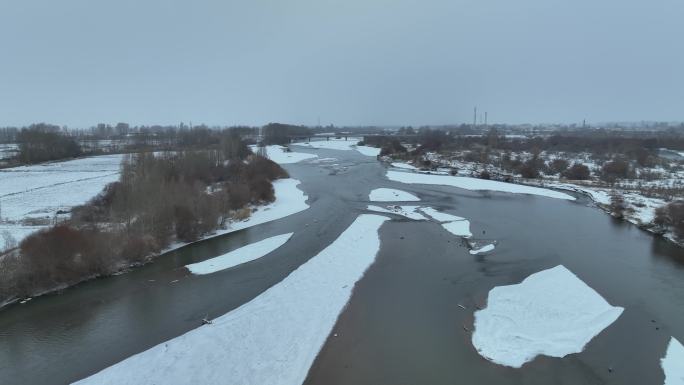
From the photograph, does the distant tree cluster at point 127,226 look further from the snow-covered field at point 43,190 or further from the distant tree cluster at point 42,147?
the distant tree cluster at point 42,147

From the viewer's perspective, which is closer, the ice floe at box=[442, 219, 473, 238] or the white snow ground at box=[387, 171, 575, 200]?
the ice floe at box=[442, 219, 473, 238]

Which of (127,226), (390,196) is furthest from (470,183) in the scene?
(127,226)

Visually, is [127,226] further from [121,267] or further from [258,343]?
[258,343]

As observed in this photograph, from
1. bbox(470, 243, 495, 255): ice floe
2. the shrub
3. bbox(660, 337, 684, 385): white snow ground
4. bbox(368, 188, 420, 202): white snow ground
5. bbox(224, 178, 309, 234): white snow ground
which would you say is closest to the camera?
bbox(660, 337, 684, 385): white snow ground

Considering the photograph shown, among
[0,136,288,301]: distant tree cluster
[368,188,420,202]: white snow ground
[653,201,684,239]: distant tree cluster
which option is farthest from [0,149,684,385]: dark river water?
[368,188,420,202]: white snow ground

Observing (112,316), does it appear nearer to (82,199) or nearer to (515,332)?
(515,332)

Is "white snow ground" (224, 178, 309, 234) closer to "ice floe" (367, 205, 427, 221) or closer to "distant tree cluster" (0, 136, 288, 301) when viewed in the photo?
"distant tree cluster" (0, 136, 288, 301)

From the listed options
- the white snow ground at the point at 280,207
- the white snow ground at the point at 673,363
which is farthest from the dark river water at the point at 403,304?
the white snow ground at the point at 280,207
